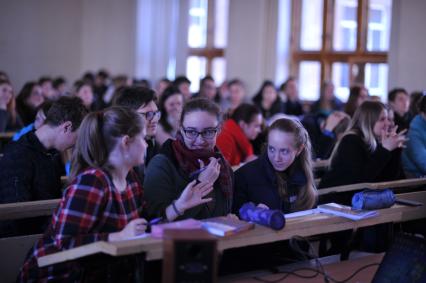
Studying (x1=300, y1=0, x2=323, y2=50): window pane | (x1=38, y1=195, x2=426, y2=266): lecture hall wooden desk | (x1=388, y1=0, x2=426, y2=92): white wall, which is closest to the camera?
(x1=38, y1=195, x2=426, y2=266): lecture hall wooden desk

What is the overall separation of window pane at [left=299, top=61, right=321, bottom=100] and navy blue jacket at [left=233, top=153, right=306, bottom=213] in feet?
25.2

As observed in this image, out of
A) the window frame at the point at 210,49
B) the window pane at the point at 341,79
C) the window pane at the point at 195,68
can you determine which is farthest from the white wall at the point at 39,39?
the window pane at the point at 341,79

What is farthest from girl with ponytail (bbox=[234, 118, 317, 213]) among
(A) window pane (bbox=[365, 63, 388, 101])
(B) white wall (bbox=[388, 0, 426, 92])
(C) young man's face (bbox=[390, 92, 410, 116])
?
(A) window pane (bbox=[365, 63, 388, 101])

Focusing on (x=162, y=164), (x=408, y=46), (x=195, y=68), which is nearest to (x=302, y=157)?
(x=162, y=164)

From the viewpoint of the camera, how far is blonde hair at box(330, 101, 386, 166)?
446 cm

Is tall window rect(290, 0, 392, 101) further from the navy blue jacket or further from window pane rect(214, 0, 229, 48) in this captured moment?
the navy blue jacket

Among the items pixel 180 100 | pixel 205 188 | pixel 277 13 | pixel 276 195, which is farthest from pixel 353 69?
pixel 205 188

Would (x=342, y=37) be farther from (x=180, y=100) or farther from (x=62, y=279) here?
(x=62, y=279)

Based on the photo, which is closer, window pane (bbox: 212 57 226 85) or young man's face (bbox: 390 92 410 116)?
young man's face (bbox: 390 92 410 116)

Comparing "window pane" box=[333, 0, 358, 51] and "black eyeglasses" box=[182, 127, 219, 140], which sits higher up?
"window pane" box=[333, 0, 358, 51]

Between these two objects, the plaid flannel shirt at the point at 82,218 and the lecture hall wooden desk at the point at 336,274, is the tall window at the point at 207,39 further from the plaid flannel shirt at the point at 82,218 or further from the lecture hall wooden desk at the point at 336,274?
the plaid flannel shirt at the point at 82,218

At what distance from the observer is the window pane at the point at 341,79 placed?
33.8ft

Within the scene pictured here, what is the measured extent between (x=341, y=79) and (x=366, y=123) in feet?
19.9

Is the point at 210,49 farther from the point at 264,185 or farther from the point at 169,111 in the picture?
the point at 264,185
